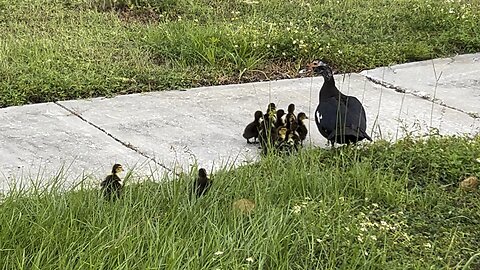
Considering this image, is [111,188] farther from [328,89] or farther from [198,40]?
[198,40]

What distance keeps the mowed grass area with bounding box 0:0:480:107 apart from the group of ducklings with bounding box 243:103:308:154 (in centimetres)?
129

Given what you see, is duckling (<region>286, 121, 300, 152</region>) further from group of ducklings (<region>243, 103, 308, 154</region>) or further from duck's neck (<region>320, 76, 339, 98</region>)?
duck's neck (<region>320, 76, 339, 98</region>)

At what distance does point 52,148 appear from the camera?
4.60m

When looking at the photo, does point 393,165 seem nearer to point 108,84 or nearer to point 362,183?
point 362,183

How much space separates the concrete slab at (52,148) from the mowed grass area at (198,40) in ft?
1.23

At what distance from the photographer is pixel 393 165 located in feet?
14.4

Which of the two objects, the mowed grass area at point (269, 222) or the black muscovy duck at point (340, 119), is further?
the black muscovy duck at point (340, 119)

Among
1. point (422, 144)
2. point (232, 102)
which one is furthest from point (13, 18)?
point (422, 144)

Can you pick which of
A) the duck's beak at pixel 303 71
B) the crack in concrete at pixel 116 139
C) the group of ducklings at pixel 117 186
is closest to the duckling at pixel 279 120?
the crack in concrete at pixel 116 139

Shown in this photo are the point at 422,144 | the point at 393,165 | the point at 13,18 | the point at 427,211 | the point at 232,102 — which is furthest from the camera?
the point at 13,18

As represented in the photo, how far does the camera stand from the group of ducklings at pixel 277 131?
4.57m

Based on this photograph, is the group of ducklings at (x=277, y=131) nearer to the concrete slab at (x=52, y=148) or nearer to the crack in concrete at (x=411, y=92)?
the concrete slab at (x=52, y=148)

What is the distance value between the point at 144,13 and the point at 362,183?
4.27m

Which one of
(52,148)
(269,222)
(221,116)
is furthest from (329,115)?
(52,148)
